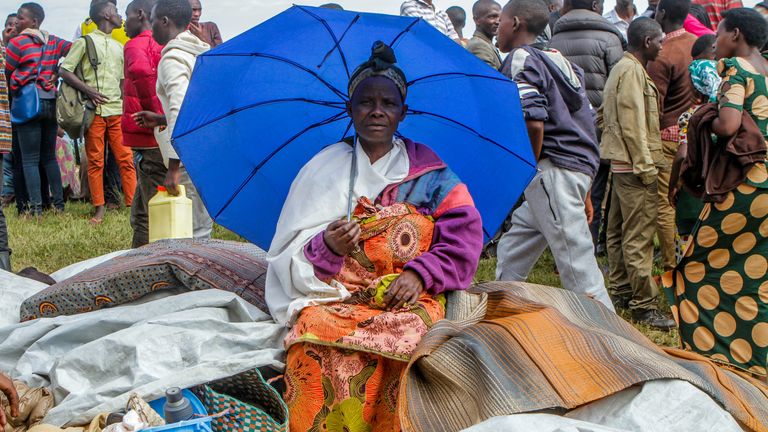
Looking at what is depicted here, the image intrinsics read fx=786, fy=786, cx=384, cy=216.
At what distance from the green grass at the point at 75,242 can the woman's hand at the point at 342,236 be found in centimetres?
285

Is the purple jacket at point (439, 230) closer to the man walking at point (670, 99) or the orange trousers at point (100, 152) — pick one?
the man walking at point (670, 99)

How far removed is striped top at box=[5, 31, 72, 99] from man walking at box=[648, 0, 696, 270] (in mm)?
6097

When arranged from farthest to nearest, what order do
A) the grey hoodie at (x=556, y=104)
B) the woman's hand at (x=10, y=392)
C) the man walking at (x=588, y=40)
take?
the man walking at (x=588, y=40)
the grey hoodie at (x=556, y=104)
the woman's hand at (x=10, y=392)

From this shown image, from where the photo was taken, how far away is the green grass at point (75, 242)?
6.38 meters

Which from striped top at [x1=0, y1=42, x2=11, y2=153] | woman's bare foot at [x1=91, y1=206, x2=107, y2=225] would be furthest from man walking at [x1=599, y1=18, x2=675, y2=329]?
woman's bare foot at [x1=91, y1=206, x2=107, y2=225]

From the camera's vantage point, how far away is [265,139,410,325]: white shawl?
3.22 metres

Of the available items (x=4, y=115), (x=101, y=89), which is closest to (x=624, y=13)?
(x=101, y=89)

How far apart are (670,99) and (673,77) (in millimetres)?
176

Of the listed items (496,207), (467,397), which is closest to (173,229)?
(496,207)

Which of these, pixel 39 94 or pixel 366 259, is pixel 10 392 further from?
pixel 39 94

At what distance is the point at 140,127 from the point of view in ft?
18.9

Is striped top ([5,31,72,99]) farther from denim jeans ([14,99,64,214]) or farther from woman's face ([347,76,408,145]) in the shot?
woman's face ([347,76,408,145])

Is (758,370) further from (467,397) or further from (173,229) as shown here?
(173,229)

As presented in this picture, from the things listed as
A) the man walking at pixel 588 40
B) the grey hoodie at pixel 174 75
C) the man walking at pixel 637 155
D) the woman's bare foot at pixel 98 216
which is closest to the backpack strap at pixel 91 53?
the woman's bare foot at pixel 98 216
